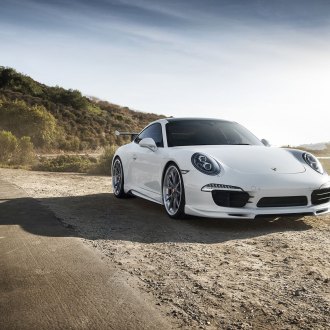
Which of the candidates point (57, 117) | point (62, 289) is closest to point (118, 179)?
point (62, 289)

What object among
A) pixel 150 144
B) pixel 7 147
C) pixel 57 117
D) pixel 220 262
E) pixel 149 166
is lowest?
pixel 220 262

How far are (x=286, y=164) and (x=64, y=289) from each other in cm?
355

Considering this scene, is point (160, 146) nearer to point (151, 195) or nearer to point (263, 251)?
point (151, 195)

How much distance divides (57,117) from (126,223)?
33.4 m

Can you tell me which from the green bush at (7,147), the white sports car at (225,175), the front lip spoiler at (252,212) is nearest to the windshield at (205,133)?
the white sports car at (225,175)

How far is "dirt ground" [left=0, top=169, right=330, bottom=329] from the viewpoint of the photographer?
299 centimetres

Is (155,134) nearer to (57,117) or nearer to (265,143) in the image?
(265,143)

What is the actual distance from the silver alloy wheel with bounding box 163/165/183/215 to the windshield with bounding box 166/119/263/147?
574mm

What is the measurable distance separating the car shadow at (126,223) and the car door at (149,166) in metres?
0.31

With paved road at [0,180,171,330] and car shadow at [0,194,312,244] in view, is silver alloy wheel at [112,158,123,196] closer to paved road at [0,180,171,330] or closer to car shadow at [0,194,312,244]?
car shadow at [0,194,312,244]

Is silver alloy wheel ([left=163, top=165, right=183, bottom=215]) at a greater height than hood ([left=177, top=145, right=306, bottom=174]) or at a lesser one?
lesser

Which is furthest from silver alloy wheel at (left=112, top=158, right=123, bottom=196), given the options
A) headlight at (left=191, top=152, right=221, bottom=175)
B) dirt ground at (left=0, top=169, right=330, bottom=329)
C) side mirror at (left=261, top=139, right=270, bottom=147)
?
headlight at (left=191, top=152, right=221, bottom=175)

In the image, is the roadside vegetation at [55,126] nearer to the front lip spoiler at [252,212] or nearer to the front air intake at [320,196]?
the front lip spoiler at [252,212]

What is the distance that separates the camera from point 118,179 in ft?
28.1
